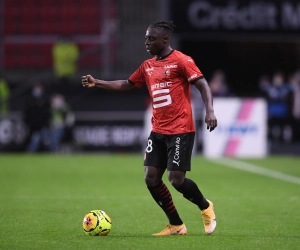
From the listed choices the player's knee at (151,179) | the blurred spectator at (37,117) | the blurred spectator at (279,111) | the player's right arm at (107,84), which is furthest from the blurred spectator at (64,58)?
the player's knee at (151,179)

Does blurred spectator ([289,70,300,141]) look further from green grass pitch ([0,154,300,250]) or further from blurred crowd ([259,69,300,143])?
green grass pitch ([0,154,300,250])

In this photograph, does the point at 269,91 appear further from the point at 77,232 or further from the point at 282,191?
the point at 77,232

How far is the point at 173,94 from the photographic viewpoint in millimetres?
8234

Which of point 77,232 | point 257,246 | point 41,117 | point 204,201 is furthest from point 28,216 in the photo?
point 41,117

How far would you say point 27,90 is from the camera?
26.0 metres

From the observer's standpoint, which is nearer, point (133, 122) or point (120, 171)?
point (120, 171)

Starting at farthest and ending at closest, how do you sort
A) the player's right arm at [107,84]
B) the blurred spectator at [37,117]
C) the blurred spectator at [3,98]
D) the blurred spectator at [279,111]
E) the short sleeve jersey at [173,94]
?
the blurred spectator at [279,111]
the blurred spectator at [3,98]
the blurred spectator at [37,117]
the player's right arm at [107,84]
the short sleeve jersey at [173,94]

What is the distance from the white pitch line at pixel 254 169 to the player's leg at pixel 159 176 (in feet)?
23.7

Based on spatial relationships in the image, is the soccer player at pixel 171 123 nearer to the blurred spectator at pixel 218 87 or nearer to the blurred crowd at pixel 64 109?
the blurred crowd at pixel 64 109

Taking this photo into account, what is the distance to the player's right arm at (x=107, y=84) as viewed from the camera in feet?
28.6

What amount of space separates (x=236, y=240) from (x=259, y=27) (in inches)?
695

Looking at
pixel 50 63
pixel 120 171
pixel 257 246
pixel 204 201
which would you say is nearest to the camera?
pixel 257 246

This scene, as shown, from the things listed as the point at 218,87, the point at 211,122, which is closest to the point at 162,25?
the point at 211,122

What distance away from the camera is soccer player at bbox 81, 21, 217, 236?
8.13 m
